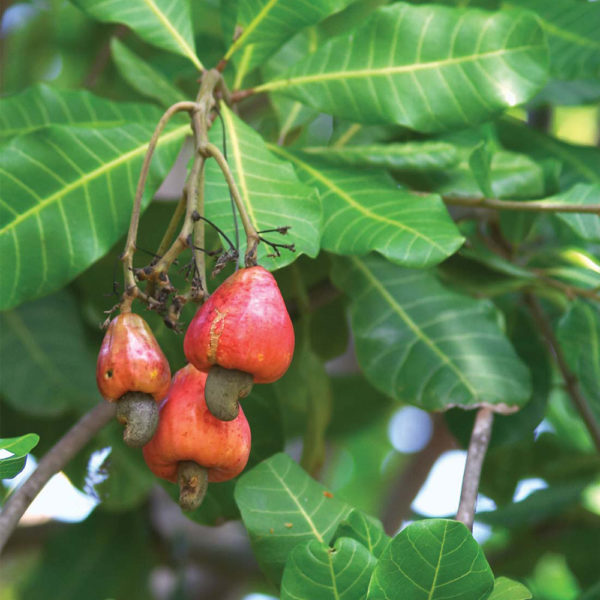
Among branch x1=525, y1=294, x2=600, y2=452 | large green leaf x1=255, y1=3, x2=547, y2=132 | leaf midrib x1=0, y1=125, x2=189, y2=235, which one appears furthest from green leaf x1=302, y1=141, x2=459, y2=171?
branch x1=525, y1=294, x2=600, y2=452

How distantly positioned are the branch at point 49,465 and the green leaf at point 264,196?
0.78ft

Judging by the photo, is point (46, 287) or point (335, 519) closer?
point (335, 519)

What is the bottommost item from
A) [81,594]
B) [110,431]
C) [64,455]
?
[81,594]

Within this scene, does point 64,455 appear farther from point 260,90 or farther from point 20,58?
point 20,58

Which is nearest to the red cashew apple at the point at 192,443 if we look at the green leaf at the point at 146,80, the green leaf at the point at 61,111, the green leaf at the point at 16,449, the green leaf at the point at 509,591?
the green leaf at the point at 16,449

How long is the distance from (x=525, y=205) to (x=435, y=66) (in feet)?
0.75

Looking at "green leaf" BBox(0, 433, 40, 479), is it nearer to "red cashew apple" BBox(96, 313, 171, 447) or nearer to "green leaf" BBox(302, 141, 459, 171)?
"red cashew apple" BBox(96, 313, 171, 447)

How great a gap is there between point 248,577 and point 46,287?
127 centimetres

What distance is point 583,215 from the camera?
1.21 meters

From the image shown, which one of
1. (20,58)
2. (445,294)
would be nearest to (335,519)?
(445,294)

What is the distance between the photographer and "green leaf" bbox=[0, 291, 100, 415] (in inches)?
58.3

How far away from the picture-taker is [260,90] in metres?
1.23

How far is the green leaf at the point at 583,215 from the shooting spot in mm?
1183

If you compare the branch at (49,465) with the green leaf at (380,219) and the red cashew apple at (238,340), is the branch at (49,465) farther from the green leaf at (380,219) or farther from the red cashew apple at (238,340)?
the green leaf at (380,219)
